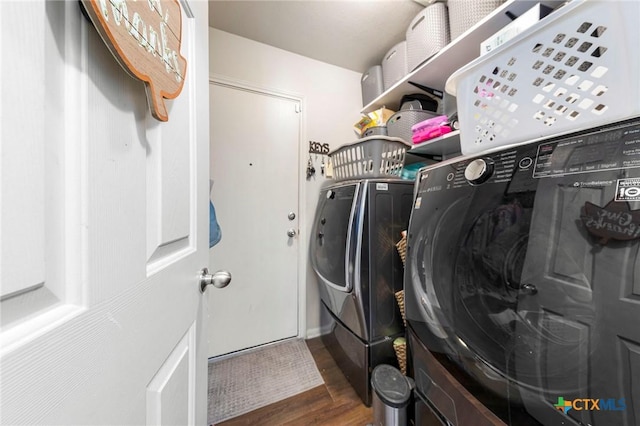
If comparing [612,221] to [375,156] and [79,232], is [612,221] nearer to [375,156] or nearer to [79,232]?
[79,232]

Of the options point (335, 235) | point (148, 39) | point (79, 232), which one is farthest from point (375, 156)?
point (79, 232)

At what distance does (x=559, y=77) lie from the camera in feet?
1.63

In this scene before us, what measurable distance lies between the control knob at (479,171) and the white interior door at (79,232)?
2.40 feet

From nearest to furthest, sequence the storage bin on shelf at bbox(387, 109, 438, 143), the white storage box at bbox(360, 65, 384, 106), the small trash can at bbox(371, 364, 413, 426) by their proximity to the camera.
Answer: the small trash can at bbox(371, 364, 413, 426) → the storage bin on shelf at bbox(387, 109, 438, 143) → the white storage box at bbox(360, 65, 384, 106)

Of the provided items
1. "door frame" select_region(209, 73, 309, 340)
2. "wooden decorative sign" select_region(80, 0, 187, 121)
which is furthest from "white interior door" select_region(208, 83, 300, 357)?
"wooden decorative sign" select_region(80, 0, 187, 121)

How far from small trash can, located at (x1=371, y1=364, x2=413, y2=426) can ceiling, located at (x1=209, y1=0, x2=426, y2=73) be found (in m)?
1.95

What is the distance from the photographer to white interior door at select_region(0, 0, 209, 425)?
0.19m

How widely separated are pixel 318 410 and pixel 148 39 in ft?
5.08

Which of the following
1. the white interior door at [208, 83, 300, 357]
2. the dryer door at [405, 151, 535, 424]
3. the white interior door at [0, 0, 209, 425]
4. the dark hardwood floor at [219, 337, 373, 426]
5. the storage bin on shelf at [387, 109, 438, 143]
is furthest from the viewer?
the white interior door at [208, 83, 300, 357]

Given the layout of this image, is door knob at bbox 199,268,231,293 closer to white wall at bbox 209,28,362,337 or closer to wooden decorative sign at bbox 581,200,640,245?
wooden decorative sign at bbox 581,200,640,245

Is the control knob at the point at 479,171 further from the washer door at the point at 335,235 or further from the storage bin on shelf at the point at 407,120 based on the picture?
the storage bin on shelf at the point at 407,120

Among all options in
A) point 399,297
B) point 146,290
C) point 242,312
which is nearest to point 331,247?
point 399,297

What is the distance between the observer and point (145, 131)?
0.37 metres

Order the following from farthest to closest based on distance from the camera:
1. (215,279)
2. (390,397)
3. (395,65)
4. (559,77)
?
1. (395,65)
2. (390,397)
3. (215,279)
4. (559,77)
